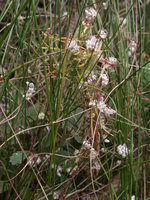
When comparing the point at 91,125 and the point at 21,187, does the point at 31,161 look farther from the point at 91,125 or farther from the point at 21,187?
the point at 91,125

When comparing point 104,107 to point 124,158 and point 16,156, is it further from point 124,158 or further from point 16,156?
point 16,156

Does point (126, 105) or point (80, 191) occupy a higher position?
point (126, 105)

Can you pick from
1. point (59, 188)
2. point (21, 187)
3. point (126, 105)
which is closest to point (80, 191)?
point (59, 188)

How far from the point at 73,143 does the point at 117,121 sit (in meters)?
0.17

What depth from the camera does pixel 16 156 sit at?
3.07ft

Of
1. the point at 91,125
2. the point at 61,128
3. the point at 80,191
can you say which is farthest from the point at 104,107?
the point at 80,191

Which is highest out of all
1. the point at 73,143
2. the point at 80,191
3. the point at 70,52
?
the point at 70,52

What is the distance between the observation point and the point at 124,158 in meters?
0.99

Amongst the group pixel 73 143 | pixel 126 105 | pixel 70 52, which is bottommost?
pixel 73 143

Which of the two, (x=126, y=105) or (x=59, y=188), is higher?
(x=126, y=105)

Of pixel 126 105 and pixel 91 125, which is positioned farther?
pixel 126 105

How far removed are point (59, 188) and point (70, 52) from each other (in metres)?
0.39

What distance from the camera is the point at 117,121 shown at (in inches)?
38.5

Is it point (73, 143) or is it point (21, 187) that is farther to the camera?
point (73, 143)
